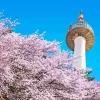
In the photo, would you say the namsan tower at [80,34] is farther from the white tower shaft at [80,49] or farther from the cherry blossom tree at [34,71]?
the cherry blossom tree at [34,71]

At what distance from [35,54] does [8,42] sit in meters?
1.70

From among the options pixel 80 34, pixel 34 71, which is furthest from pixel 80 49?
pixel 34 71

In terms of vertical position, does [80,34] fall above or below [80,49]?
above

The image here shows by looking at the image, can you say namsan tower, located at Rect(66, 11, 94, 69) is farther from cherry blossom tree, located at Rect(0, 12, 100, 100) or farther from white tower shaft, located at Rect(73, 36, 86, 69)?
cherry blossom tree, located at Rect(0, 12, 100, 100)

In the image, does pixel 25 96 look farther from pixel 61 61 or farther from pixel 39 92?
pixel 61 61

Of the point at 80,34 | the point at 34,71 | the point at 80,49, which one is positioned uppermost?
the point at 80,34

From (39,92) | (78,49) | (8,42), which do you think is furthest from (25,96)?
(78,49)

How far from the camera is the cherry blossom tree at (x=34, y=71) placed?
12758mm

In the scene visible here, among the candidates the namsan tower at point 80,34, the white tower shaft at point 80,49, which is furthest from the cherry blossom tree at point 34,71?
the namsan tower at point 80,34

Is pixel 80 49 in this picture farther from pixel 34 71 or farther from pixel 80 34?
pixel 34 71

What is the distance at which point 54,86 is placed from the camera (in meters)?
13.7

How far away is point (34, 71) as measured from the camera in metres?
13.5

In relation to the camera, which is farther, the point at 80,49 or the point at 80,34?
the point at 80,34

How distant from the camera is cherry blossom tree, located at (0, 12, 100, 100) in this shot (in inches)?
502
